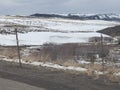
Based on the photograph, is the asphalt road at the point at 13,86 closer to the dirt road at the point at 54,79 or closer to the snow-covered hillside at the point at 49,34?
the dirt road at the point at 54,79

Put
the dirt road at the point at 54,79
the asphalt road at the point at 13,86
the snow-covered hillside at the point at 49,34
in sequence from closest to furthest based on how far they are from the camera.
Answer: the asphalt road at the point at 13,86
the dirt road at the point at 54,79
the snow-covered hillside at the point at 49,34

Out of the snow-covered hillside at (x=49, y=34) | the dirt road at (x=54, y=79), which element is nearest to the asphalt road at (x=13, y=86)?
the dirt road at (x=54, y=79)

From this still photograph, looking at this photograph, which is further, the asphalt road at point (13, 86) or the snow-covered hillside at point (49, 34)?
the snow-covered hillside at point (49, 34)

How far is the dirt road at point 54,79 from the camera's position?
11.6 meters

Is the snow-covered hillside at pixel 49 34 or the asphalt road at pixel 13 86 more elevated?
the asphalt road at pixel 13 86

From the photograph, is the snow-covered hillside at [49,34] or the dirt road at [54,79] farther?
the snow-covered hillside at [49,34]

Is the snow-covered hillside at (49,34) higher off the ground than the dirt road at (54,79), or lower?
lower

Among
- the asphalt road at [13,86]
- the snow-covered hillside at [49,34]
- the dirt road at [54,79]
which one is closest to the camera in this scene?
the asphalt road at [13,86]

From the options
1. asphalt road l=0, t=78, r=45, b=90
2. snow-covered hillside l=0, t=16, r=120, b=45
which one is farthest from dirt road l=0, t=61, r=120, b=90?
snow-covered hillside l=0, t=16, r=120, b=45

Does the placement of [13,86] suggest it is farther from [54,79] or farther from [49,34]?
[49,34]

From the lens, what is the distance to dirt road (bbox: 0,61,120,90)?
1164 cm

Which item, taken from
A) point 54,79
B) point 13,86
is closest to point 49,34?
point 54,79

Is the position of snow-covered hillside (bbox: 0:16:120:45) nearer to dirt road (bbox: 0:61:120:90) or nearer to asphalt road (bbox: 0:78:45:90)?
dirt road (bbox: 0:61:120:90)

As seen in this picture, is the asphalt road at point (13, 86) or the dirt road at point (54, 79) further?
the dirt road at point (54, 79)
